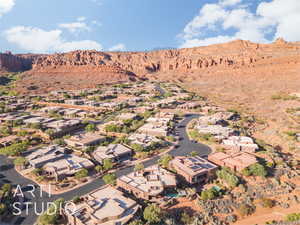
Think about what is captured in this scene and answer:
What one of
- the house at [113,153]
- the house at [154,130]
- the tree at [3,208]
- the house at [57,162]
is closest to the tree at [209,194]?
the house at [113,153]

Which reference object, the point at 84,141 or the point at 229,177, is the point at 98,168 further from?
the point at 229,177

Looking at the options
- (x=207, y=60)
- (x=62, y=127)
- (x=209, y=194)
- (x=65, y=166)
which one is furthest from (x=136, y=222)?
(x=207, y=60)

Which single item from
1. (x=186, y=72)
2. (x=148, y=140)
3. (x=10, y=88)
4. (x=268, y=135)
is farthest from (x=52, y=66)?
(x=268, y=135)

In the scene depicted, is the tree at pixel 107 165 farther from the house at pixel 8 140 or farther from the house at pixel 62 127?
the house at pixel 8 140

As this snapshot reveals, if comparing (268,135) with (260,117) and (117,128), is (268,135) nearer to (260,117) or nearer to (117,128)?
(260,117)

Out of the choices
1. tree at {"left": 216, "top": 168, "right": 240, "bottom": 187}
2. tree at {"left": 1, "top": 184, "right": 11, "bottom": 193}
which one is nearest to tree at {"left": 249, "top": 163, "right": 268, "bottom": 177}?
tree at {"left": 216, "top": 168, "right": 240, "bottom": 187}
